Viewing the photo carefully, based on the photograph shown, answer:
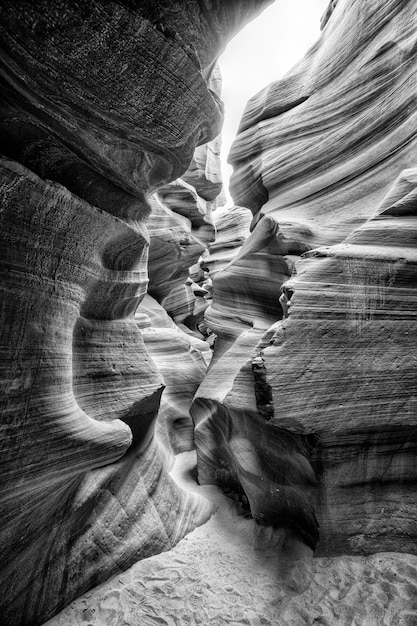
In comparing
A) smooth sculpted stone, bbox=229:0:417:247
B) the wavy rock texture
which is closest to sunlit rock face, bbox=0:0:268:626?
smooth sculpted stone, bbox=229:0:417:247

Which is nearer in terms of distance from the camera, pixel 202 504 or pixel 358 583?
pixel 358 583

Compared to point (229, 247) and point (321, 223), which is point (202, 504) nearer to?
point (321, 223)

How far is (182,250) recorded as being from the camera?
13719mm

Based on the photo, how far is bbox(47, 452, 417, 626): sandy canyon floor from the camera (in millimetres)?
3723

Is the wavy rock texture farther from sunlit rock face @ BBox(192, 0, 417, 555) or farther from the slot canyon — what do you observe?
sunlit rock face @ BBox(192, 0, 417, 555)

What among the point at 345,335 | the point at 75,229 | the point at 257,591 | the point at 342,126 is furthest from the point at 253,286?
the point at 257,591

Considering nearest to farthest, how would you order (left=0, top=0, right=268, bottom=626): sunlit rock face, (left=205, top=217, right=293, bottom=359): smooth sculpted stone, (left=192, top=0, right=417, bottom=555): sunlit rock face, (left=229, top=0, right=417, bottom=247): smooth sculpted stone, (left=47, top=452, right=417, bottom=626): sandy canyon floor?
(left=0, top=0, right=268, bottom=626): sunlit rock face → (left=47, top=452, right=417, bottom=626): sandy canyon floor → (left=192, top=0, right=417, bottom=555): sunlit rock face → (left=229, top=0, right=417, bottom=247): smooth sculpted stone → (left=205, top=217, right=293, bottom=359): smooth sculpted stone

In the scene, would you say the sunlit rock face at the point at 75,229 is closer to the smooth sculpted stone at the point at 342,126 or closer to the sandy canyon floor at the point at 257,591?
the sandy canyon floor at the point at 257,591

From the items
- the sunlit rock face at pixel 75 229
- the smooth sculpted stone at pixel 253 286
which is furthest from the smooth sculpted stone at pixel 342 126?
the sunlit rock face at pixel 75 229

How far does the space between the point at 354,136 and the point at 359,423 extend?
4.85 m

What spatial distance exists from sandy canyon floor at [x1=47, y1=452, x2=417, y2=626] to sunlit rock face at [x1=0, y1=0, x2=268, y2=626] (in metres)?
0.34

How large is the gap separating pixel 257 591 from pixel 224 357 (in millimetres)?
3749

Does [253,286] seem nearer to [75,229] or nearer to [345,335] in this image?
[345,335]

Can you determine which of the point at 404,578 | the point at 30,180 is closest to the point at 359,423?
the point at 404,578
